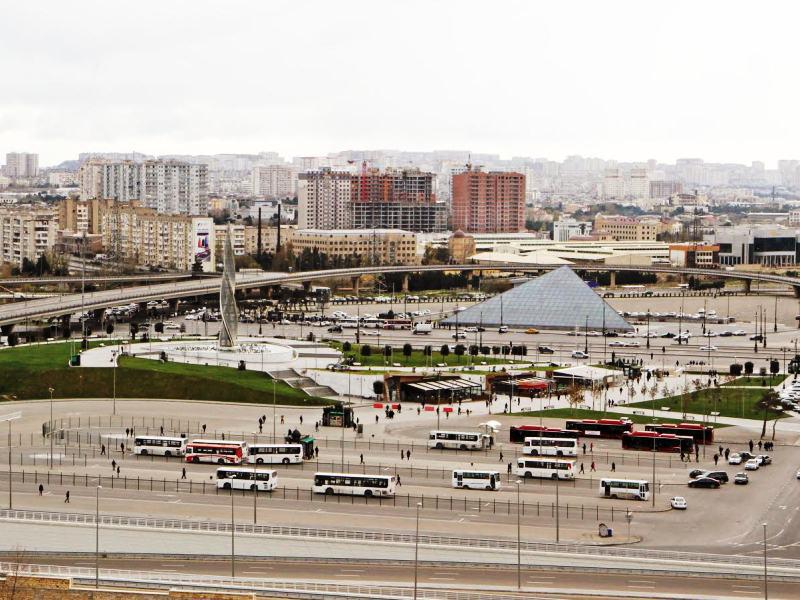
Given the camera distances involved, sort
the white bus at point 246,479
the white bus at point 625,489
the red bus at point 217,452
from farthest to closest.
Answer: the red bus at point 217,452, the white bus at point 625,489, the white bus at point 246,479

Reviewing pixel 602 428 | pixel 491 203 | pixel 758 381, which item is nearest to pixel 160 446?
pixel 602 428

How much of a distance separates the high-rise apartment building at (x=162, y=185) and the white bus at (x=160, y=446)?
12605 centimetres

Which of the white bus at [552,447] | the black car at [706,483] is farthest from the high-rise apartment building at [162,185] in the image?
the black car at [706,483]

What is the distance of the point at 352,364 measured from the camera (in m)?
60.8

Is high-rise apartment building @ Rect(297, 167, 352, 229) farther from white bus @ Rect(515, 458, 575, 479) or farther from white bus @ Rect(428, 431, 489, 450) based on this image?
white bus @ Rect(515, 458, 575, 479)

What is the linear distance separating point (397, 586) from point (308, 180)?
146 metres

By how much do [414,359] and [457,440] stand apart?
20.7m

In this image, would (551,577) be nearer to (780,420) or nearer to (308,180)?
(780,420)

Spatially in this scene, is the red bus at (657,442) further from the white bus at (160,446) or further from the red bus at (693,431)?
the white bus at (160,446)

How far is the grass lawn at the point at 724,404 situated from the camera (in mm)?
51375

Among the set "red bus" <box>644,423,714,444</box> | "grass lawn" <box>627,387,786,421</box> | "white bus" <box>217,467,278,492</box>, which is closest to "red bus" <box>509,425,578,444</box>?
"red bus" <box>644,423,714,444</box>

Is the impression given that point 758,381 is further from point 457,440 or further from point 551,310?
point 551,310

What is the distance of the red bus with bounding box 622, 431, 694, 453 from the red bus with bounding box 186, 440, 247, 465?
11.2m

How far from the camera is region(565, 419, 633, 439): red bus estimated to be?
46.5 meters
